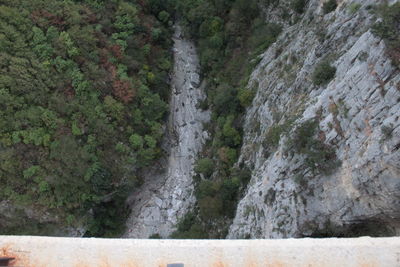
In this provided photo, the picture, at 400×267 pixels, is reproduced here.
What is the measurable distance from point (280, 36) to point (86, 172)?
16209 mm

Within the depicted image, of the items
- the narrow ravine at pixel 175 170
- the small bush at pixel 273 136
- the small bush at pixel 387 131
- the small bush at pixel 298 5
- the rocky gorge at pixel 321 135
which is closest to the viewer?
the small bush at pixel 387 131

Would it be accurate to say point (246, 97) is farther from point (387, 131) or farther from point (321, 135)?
point (387, 131)

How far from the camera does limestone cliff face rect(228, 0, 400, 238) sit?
12773 millimetres

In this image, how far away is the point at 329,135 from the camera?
1500 centimetres

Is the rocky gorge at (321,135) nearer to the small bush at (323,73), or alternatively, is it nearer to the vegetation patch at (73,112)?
the small bush at (323,73)

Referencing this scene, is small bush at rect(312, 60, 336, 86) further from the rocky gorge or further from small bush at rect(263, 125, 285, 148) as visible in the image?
small bush at rect(263, 125, 285, 148)

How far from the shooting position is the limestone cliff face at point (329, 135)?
12.8 metres

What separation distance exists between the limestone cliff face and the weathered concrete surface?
3432 millimetres

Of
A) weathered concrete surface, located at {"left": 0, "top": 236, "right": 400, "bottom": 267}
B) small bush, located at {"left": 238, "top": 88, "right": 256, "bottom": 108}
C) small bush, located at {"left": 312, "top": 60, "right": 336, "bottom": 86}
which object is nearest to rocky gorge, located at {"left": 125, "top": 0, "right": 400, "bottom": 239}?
small bush, located at {"left": 312, "top": 60, "right": 336, "bottom": 86}

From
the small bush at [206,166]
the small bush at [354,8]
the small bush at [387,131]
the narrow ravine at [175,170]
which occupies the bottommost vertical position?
the narrow ravine at [175,170]

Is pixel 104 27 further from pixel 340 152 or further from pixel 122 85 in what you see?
pixel 340 152

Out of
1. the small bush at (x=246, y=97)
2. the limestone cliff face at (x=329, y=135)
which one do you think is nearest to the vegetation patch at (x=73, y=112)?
the small bush at (x=246, y=97)

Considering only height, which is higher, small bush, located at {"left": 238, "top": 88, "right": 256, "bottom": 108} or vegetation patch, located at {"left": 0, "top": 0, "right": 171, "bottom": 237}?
small bush, located at {"left": 238, "top": 88, "right": 256, "bottom": 108}

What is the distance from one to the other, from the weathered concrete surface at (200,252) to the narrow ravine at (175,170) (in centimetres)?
1572
